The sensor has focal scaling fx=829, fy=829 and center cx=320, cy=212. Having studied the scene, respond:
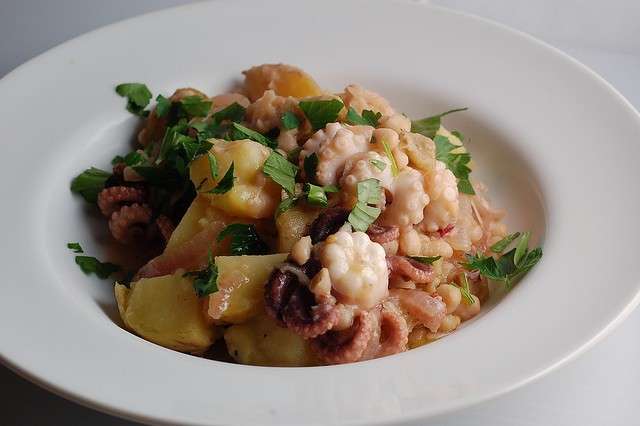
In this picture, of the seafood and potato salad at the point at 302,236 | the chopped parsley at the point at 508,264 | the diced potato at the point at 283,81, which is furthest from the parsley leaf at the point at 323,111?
the chopped parsley at the point at 508,264

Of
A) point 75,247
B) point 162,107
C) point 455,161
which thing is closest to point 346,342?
point 455,161

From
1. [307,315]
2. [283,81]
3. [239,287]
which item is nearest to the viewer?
[307,315]

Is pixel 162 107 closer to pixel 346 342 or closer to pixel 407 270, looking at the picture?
pixel 407 270

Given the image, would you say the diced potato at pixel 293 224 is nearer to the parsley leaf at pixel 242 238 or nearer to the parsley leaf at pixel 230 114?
the parsley leaf at pixel 242 238

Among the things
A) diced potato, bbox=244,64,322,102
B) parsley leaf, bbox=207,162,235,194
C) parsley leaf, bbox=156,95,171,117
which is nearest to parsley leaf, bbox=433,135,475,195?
diced potato, bbox=244,64,322,102

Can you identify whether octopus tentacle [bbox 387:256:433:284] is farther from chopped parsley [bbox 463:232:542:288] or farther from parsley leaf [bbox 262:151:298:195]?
parsley leaf [bbox 262:151:298:195]
